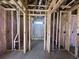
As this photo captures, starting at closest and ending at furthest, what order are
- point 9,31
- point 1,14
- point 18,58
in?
point 18,58
point 1,14
point 9,31

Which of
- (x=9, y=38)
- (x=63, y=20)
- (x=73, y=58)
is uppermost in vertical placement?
(x=63, y=20)

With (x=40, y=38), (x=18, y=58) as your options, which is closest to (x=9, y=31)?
(x=18, y=58)

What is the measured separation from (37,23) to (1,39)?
5.86 metres

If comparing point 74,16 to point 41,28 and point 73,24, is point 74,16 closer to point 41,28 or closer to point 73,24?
point 73,24

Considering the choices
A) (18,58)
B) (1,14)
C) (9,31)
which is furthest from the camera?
(9,31)

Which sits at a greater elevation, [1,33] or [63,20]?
[63,20]

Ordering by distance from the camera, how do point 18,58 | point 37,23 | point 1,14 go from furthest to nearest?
point 37,23 → point 1,14 → point 18,58

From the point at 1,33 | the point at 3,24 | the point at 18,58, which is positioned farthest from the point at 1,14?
the point at 18,58

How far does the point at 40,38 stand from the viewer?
35.5 ft

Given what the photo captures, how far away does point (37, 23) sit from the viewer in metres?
10.8

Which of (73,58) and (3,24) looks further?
(3,24)

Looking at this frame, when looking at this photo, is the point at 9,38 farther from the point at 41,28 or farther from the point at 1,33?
the point at 41,28

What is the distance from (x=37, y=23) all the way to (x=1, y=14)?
5.80 m

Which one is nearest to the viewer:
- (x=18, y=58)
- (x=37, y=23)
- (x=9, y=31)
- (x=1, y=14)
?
(x=18, y=58)
